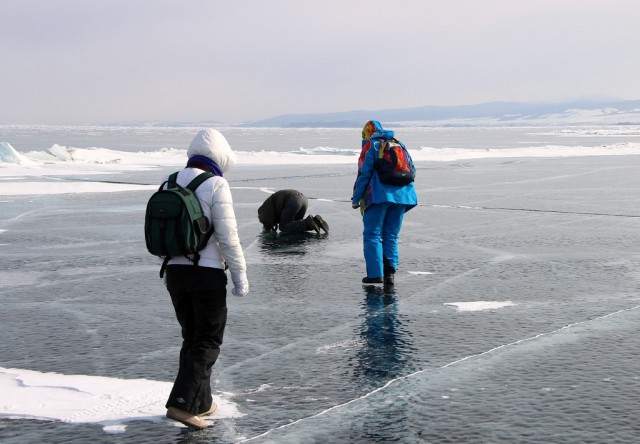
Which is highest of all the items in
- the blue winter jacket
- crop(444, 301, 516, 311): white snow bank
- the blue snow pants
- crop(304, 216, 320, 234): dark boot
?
the blue winter jacket

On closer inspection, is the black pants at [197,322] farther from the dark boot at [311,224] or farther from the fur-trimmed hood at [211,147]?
the dark boot at [311,224]

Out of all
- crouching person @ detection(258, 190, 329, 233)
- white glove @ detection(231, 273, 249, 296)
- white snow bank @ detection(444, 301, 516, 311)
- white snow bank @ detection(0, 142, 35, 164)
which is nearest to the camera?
white glove @ detection(231, 273, 249, 296)

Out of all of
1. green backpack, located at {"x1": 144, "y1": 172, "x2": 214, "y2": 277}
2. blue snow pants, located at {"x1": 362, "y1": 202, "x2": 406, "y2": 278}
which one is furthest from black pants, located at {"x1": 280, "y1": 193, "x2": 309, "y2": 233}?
green backpack, located at {"x1": 144, "y1": 172, "x2": 214, "y2": 277}

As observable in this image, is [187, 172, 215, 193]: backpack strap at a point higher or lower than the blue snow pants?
higher

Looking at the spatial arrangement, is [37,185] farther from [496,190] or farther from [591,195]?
[591,195]

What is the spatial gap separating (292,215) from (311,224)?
430mm

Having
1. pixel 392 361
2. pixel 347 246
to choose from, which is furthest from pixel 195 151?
pixel 347 246

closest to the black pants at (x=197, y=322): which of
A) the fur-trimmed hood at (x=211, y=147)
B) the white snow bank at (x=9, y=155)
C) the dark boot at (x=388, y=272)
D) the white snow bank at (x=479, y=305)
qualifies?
the fur-trimmed hood at (x=211, y=147)

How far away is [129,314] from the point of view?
709 cm

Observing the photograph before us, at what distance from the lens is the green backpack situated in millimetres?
4285

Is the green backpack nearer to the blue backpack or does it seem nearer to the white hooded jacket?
the white hooded jacket

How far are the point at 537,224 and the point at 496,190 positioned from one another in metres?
6.49

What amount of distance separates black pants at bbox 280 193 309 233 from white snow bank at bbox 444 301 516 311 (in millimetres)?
5036

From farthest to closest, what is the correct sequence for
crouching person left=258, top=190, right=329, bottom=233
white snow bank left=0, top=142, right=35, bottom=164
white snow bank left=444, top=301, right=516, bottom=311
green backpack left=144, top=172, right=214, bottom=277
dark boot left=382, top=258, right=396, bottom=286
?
white snow bank left=0, top=142, right=35, bottom=164, crouching person left=258, top=190, right=329, bottom=233, dark boot left=382, top=258, right=396, bottom=286, white snow bank left=444, top=301, right=516, bottom=311, green backpack left=144, top=172, right=214, bottom=277
